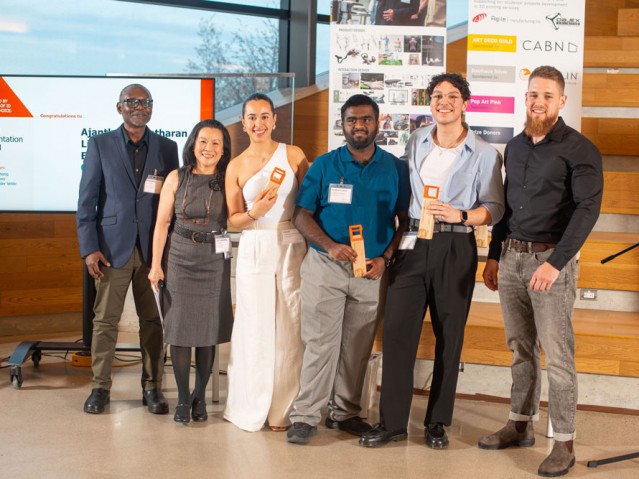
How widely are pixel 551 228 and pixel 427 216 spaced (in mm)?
522

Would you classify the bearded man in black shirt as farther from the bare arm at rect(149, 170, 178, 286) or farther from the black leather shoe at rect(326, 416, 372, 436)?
the bare arm at rect(149, 170, 178, 286)

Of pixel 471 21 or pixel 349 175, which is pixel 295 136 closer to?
pixel 471 21

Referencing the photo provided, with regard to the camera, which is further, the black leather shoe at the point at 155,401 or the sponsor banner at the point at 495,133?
the sponsor banner at the point at 495,133

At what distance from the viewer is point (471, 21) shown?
16.5 ft

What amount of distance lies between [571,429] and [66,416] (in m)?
2.48

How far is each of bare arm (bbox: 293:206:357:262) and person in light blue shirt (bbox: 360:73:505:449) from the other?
0.81 feet

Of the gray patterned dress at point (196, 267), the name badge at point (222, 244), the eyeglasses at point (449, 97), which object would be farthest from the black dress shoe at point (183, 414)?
the eyeglasses at point (449, 97)

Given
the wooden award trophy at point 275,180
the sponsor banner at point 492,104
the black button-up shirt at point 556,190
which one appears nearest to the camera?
the black button-up shirt at point 556,190

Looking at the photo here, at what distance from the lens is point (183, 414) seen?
436cm

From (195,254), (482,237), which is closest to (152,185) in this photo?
(195,254)

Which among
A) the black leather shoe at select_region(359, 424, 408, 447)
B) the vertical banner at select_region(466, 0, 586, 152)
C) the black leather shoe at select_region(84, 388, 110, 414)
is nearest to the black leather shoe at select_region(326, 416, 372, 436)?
the black leather shoe at select_region(359, 424, 408, 447)

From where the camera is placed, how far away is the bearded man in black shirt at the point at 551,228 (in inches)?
143

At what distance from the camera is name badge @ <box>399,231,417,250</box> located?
3.91 metres

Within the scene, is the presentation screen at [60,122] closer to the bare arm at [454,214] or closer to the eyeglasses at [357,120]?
the eyeglasses at [357,120]
